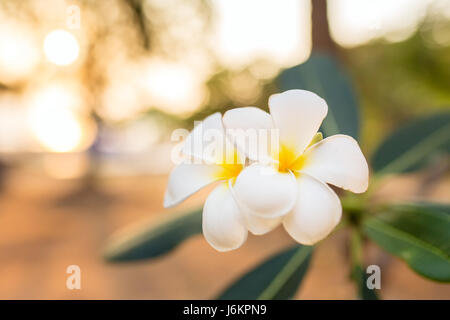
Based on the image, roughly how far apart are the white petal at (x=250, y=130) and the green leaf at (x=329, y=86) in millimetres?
369

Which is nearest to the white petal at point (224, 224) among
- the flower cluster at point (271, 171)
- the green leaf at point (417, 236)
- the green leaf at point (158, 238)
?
the flower cluster at point (271, 171)

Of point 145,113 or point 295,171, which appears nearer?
point 295,171

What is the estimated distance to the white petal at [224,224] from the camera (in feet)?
0.80

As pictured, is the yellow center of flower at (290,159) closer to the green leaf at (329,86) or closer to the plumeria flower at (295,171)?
the plumeria flower at (295,171)

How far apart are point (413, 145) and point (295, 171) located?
0.52 metres

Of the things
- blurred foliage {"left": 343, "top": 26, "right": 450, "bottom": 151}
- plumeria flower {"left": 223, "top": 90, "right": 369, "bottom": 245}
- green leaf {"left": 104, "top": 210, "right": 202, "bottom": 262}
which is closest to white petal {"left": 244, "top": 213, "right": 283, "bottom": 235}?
plumeria flower {"left": 223, "top": 90, "right": 369, "bottom": 245}

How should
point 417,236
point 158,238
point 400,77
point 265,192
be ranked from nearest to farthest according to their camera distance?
point 265,192 < point 417,236 < point 158,238 < point 400,77

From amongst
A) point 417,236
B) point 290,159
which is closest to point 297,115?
point 290,159

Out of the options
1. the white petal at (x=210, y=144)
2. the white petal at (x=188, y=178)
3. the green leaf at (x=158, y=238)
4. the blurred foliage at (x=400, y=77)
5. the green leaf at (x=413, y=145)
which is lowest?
the white petal at (x=188, y=178)

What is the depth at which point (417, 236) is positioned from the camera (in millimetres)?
424

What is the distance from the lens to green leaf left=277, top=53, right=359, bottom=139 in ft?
2.04

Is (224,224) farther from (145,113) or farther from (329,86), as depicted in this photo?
(145,113)

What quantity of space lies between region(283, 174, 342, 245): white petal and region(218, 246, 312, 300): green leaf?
0.24 m

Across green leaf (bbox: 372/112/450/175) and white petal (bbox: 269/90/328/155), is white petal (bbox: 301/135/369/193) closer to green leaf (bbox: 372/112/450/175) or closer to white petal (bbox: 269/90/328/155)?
white petal (bbox: 269/90/328/155)
